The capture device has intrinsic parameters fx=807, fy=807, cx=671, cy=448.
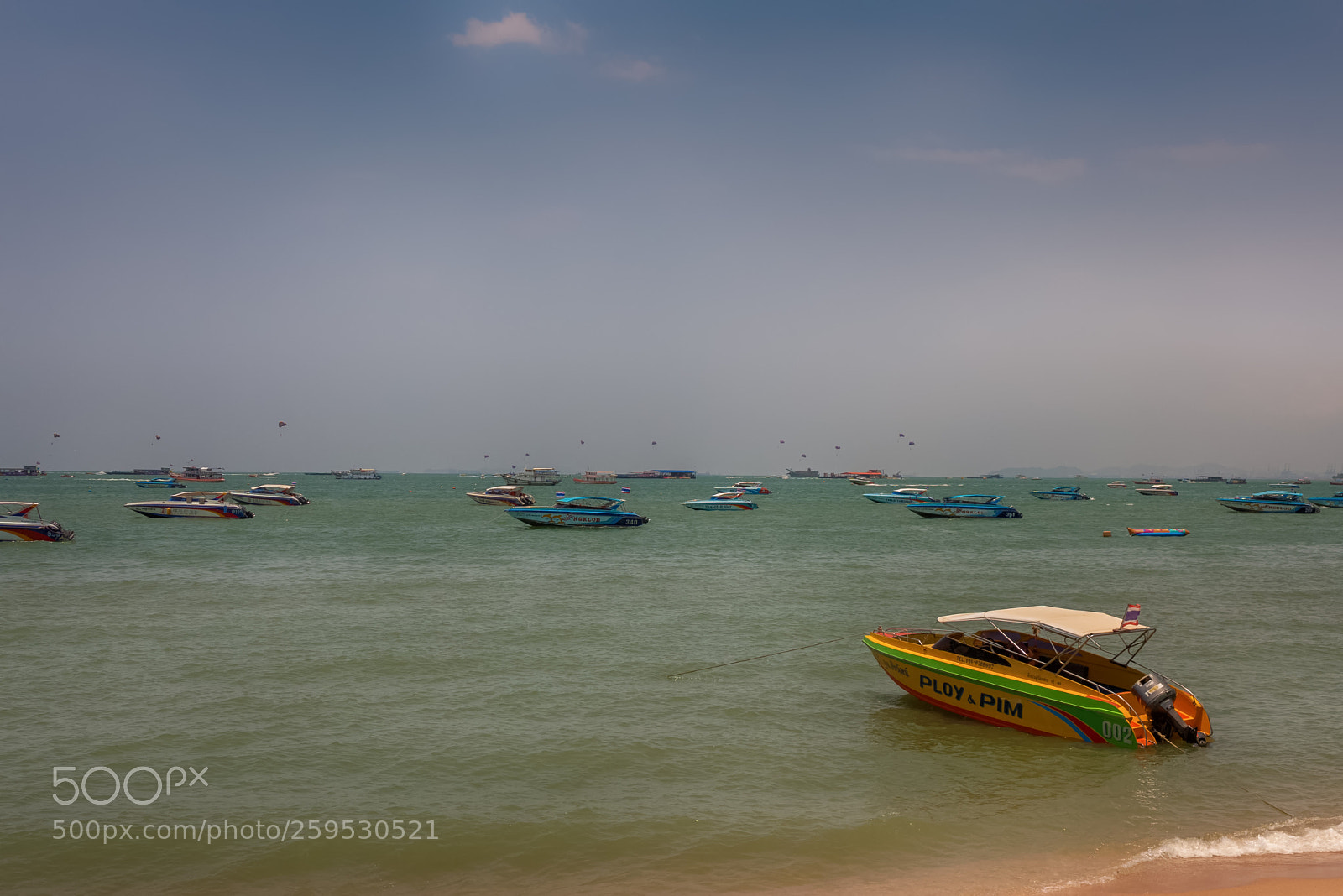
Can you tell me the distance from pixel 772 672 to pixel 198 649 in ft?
53.4

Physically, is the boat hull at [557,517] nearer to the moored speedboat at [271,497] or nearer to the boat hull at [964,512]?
the boat hull at [964,512]

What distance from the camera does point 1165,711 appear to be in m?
15.1

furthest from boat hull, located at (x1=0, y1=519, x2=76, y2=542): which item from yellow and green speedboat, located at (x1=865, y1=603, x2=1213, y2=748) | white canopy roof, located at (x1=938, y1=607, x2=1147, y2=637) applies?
white canopy roof, located at (x1=938, y1=607, x2=1147, y2=637)

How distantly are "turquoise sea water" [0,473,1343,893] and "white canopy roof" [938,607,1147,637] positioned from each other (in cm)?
213

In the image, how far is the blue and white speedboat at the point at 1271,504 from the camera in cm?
9831

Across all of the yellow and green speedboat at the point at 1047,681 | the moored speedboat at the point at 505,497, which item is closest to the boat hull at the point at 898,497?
the moored speedboat at the point at 505,497

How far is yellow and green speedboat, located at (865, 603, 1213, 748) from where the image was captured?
49.8 ft

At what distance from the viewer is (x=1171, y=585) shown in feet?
123

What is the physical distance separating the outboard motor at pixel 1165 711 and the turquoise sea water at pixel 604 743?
0.29 m

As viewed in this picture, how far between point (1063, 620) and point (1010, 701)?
2069mm

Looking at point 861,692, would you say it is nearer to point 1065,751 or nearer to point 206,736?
point 1065,751

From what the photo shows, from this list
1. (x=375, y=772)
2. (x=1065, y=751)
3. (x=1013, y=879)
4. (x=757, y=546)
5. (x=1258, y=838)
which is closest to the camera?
(x=1013, y=879)

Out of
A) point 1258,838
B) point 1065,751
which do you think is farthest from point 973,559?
point 1258,838

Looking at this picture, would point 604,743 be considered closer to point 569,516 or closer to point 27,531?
point 569,516
